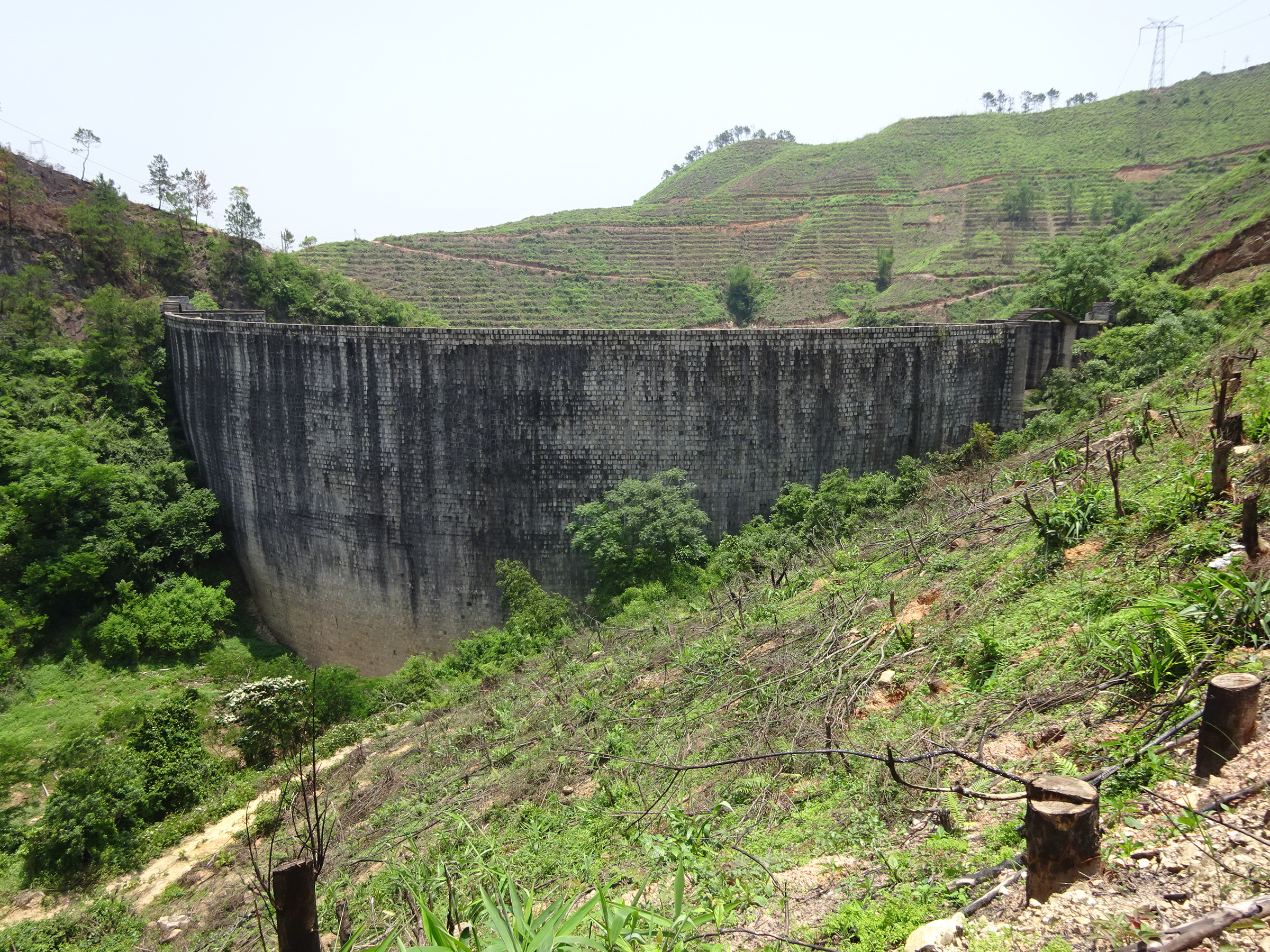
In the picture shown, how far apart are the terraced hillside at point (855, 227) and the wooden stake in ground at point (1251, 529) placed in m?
32.0

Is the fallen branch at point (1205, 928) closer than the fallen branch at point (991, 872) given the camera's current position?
Yes

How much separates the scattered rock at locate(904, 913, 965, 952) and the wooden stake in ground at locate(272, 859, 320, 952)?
220 centimetres

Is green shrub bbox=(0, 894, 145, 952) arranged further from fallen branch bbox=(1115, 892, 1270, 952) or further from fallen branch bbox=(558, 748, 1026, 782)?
fallen branch bbox=(1115, 892, 1270, 952)

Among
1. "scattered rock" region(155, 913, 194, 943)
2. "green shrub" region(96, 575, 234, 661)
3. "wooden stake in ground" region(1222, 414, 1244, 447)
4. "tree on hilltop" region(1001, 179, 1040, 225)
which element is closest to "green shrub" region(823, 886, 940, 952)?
"wooden stake in ground" region(1222, 414, 1244, 447)

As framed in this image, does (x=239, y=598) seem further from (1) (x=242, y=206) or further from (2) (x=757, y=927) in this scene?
→ (2) (x=757, y=927)

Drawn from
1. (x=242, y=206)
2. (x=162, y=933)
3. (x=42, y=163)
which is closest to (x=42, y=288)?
(x=42, y=163)

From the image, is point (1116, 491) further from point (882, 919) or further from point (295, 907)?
point (295, 907)

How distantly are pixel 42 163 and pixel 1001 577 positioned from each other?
31436 millimetres

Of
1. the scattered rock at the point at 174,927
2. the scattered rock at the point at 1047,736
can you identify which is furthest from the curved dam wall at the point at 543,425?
the scattered rock at the point at 1047,736

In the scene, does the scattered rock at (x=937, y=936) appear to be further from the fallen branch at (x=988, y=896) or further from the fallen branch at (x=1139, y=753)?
the fallen branch at (x=1139, y=753)

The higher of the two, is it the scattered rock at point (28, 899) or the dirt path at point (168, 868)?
the dirt path at point (168, 868)

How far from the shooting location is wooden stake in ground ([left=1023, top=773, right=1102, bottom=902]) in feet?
8.79

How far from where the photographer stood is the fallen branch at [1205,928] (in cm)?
223

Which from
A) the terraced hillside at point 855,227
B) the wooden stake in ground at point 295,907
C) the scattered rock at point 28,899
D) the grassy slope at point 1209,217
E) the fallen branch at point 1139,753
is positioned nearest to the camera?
the wooden stake in ground at point 295,907
